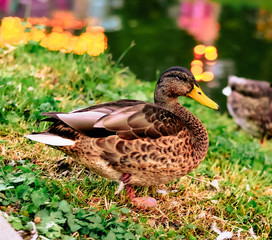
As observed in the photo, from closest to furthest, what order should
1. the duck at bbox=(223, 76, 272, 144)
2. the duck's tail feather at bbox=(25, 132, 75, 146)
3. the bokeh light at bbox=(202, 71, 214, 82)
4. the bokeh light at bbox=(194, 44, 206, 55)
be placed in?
1. the duck's tail feather at bbox=(25, 132, 75, 146)
2. the duck at bbox=(223, 76, 272, 144)
3. the bokeh light at bbox=(202, 71, 214, 82)
4. the bokeh light at bbox=(194, 44, 206, 55)

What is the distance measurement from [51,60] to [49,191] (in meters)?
2.44

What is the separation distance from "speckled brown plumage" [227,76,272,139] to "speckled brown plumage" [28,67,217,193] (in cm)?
317

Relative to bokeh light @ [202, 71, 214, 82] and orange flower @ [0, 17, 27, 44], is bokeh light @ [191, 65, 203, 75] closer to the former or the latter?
bokeh light @ [202, 71, 214, 82]

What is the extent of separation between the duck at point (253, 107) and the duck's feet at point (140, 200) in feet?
10.8

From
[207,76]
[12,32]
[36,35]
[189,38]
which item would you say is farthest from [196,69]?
[12,32]

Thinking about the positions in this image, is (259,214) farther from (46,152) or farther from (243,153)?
(46,152)

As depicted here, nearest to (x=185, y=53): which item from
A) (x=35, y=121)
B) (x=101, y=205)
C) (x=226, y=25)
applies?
(x=226, y=25)

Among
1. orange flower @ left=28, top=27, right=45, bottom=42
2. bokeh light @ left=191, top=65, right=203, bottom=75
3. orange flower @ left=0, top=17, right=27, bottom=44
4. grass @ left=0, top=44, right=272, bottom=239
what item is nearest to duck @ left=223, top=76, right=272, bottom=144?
grass @ left=0, top=44, right=272, bottom=239

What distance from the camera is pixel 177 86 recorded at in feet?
10.1

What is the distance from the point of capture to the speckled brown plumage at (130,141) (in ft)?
9.06

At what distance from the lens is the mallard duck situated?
9.06ft

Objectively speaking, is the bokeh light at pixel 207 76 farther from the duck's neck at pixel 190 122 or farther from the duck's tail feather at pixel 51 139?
the duck's tail feather at pixel 51 139

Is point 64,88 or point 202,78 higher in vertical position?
point 64,88

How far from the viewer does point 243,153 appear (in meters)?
4.20
